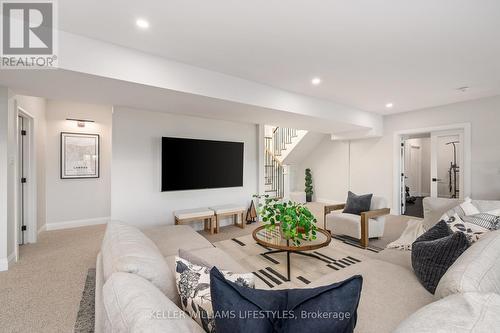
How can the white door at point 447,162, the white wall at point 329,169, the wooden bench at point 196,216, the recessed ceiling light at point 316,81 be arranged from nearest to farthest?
1. the recessed ceiling light at point 316,81
2. the wooden bench at point 196,216
3. the white door at point 447,162
4. the white wall at point 329,169

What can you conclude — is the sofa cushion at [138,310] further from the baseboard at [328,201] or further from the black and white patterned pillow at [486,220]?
the baseboard at [328,201]

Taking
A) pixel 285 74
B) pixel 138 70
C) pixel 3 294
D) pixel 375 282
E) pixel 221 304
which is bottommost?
pixel 3 294

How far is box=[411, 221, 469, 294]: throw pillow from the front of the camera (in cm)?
135

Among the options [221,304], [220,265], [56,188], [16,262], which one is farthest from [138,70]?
[56,188]

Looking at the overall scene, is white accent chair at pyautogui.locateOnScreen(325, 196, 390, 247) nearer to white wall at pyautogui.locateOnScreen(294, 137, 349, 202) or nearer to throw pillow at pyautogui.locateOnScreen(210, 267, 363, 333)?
throw pillow at pyautogui.locateOnScreen(210, 267, 363, 333)

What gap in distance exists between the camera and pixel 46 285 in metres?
2.33

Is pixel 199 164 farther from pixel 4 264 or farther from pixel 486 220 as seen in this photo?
pixel 486 220

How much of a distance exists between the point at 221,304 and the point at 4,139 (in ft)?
11.3

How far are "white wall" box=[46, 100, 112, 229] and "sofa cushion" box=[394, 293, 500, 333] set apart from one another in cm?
536

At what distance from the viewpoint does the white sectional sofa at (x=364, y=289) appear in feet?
2.50

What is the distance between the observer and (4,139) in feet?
8.71

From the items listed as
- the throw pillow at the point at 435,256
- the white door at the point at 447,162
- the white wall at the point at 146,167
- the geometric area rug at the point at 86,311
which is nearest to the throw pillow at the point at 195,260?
the geometric area rug at the point at 86,311

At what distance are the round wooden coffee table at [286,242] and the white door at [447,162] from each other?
3872 mm

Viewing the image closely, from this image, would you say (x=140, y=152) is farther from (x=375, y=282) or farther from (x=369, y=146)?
(x=369, y=146)
